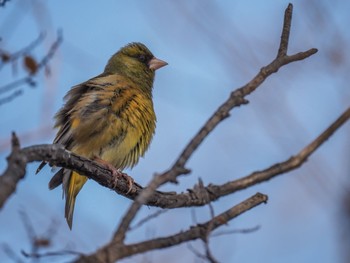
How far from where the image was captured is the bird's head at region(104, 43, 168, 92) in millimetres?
6727

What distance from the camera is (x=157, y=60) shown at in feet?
22.9

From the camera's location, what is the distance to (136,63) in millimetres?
6918

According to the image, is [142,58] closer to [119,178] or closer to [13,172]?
[119,178]

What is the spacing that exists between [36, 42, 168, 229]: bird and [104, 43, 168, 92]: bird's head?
60 cm

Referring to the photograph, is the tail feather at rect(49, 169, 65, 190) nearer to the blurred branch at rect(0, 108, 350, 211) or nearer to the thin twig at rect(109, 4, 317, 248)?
the blurred branch at rect(0, 108, 350, 211)

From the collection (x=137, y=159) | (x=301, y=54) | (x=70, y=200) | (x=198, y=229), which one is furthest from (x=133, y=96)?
(x=198, y=229)

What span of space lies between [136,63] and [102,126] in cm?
167

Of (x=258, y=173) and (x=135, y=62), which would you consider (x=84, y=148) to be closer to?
(x=135, y=62)

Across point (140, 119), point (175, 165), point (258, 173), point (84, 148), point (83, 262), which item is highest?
point (140, 119)

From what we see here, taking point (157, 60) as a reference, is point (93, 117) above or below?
below

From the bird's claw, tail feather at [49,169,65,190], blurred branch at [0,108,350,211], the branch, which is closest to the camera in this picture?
the branch

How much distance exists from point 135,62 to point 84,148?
1.77 m

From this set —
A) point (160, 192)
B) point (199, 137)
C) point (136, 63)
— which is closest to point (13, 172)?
point (199, 137)

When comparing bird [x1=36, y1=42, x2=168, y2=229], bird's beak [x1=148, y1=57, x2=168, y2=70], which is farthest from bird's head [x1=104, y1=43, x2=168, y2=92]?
bird [x1=36, y1=42, x2=168, y2=229]
